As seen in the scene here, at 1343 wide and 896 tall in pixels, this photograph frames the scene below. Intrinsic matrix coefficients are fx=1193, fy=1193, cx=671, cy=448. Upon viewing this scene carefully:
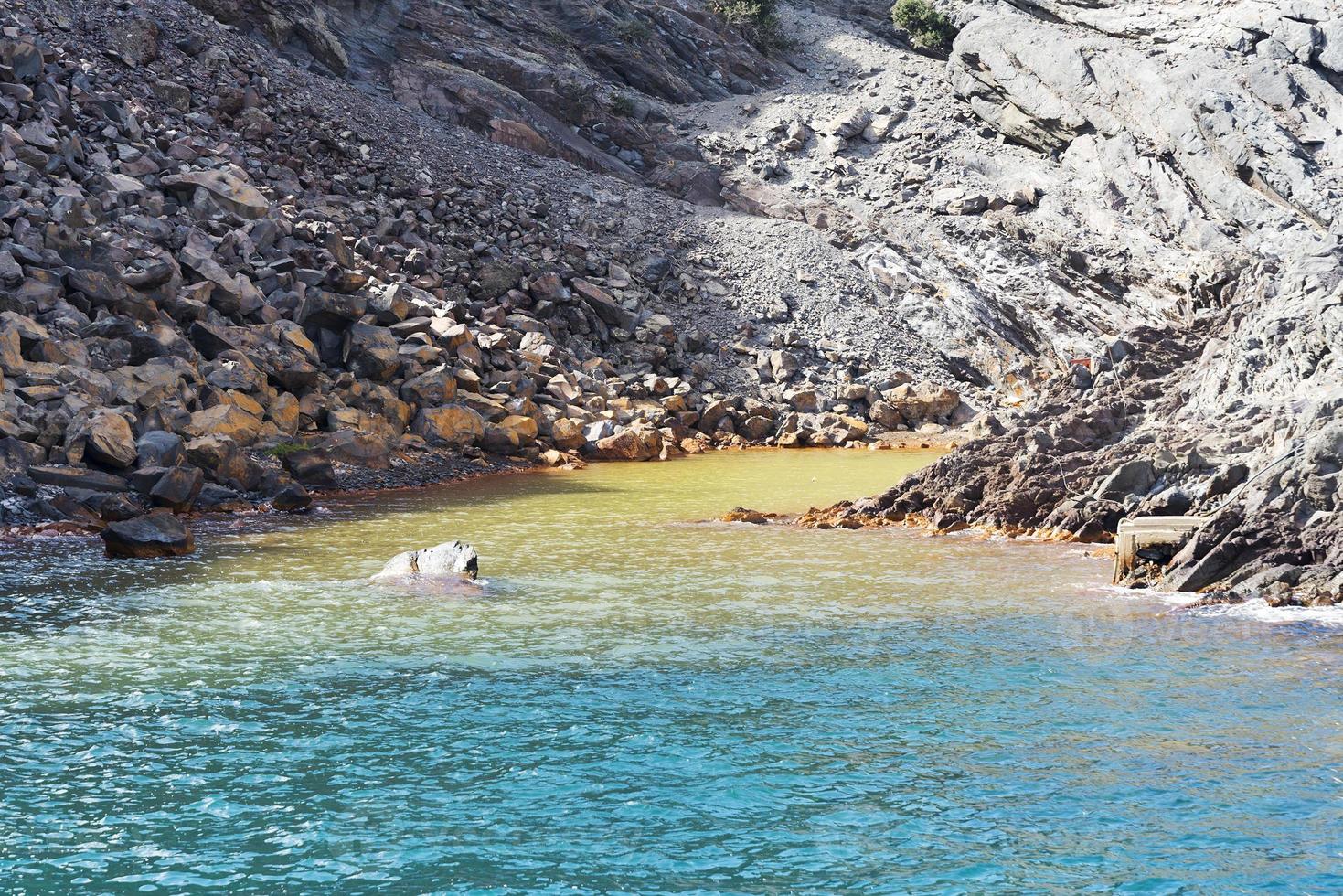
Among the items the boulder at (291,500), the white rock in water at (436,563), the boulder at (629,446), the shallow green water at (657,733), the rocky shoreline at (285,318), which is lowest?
the shallow green water at (657,733)

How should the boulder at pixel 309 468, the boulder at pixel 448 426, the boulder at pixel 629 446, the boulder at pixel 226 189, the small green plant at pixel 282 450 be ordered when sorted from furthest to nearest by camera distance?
1. the boulder at pixel 629 446
2. the boulder at pixel 226 189
3. the boulder at pixel 448 426
4. the small green plant at pixel 282 450
5. the boulder at pixel 309 468

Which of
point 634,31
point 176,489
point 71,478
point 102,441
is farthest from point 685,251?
point 71,478

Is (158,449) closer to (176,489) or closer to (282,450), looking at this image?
(176,489)

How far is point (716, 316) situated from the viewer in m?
40.3

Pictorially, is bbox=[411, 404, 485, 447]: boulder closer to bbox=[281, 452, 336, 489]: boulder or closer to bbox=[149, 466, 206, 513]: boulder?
bbox=[281, 452, 336, 489]: boulder

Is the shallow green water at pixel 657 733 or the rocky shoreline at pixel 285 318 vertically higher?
the rocky shoreline at pixel 285 318

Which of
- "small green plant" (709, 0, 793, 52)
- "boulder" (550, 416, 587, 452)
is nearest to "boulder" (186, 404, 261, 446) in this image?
"boulder" (550, 416, 587, 452)

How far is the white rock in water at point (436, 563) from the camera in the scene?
50.5ft

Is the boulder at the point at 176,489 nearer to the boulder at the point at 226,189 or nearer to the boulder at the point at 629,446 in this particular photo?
the boulder at the point at 629,446

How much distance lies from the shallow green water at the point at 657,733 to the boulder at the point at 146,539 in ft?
1.84

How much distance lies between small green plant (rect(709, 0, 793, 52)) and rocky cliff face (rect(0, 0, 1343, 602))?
691 mm

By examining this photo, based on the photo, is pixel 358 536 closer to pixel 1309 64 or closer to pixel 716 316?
pixel 716 316

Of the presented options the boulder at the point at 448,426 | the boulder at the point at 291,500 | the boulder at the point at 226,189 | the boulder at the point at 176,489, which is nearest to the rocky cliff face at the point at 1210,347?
the boulder at the point at 291,500

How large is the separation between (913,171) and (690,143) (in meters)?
9.75
